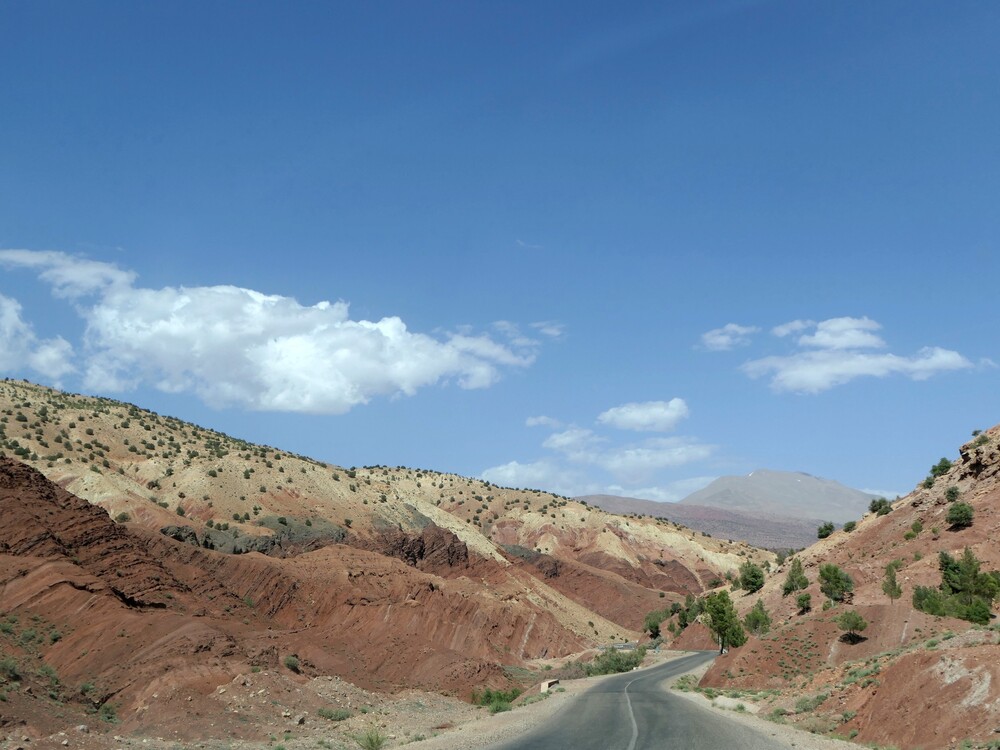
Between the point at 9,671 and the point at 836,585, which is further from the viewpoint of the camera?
the point at 836,585

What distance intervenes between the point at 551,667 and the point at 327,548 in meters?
20.0

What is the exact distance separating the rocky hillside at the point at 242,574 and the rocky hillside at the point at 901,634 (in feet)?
56.2

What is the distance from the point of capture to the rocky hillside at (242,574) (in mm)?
28703

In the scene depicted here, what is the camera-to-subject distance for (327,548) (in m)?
63.8

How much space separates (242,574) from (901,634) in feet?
130

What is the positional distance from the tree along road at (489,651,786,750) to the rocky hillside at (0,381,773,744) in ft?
36.0

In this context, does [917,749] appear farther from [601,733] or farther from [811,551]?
[811,551]

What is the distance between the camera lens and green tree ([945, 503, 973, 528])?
54906 millimetres

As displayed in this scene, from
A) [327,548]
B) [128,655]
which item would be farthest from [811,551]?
[128,655]

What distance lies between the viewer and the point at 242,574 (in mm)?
53781

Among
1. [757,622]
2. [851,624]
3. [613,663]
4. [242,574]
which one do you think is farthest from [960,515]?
[242,574]

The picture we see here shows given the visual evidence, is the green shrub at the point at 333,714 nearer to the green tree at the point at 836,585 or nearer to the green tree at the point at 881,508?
the green tree at the point at 836,585

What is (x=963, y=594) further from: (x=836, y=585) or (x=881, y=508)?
(x=881, y=508)

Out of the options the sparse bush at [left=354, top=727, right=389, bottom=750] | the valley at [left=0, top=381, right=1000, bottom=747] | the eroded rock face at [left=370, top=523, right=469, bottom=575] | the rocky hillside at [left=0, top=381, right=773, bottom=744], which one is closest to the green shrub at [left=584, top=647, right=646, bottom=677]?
the valley at [left=0, top=381, right=1000, bottom=747]
